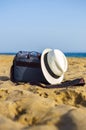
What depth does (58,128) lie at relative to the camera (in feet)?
12.4

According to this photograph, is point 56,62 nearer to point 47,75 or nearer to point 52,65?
point 52,65

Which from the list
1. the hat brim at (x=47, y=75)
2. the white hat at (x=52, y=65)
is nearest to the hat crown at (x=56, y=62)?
the white hat at (x=52, y=65)

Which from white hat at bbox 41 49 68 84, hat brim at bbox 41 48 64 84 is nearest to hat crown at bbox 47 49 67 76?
white hat at bbox 41 49 68 84

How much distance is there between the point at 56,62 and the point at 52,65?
0.37ft

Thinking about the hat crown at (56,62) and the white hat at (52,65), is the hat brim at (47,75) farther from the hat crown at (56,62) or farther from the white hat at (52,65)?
the hat crown at (56,62)

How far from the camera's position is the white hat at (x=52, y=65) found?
779 cm

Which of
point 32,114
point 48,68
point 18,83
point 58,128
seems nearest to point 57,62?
point 48,68

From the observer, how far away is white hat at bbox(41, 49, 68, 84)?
25.6 feet

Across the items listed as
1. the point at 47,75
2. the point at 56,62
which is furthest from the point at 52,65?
the point at 47,75

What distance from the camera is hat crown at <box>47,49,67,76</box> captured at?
7793 mm

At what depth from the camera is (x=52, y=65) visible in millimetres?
7824

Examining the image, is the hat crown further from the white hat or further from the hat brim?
the hat brim

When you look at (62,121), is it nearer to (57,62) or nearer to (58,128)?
(58,128)

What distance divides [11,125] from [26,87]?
353cm
